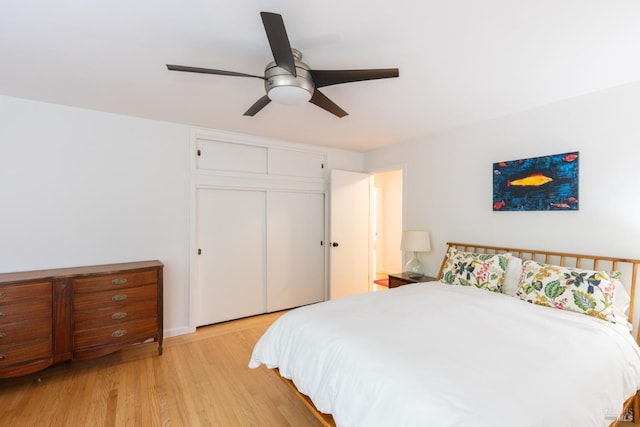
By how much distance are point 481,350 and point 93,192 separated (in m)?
3.48

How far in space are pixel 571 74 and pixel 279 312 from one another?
12.8ft

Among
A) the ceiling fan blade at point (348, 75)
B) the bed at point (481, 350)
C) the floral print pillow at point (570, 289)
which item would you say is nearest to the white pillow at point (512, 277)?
the bed at point (481, 350)

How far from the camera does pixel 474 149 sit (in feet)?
10.3

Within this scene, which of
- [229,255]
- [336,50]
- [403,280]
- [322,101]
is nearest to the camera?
[336,50]

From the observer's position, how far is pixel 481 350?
146cm

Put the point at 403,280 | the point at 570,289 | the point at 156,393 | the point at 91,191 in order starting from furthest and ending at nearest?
1. the point at 403,280
2. the point at 91,191
3. the point at 156,393
4. the point at 570,289

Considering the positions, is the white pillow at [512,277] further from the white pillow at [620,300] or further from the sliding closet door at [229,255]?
the sliding closet door at [229,255]

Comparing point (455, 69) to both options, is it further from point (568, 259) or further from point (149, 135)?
point (149, 135)

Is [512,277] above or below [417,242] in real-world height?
below

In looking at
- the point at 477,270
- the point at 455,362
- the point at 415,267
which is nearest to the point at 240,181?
the point at 415,267

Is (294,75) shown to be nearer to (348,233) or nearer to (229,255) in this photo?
(229,255)

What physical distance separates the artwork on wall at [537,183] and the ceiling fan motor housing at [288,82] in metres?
2.21

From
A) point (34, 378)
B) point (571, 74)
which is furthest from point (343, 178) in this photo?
point (34, 378)

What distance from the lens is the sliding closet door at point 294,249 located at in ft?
13.1
